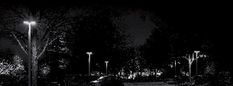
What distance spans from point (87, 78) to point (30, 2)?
2016 centimetres

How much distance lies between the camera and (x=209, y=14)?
24.4 meters

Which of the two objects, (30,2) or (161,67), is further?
(161,67)

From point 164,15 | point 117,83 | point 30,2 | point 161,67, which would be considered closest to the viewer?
point 164,15

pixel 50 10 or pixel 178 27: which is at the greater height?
pixel 50 10

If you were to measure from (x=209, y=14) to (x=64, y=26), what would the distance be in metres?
15.0

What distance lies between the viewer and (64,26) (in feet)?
113

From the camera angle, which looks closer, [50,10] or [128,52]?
[50,10]

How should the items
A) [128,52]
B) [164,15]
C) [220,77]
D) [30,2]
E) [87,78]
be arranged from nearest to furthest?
1. [164,15]
2. [30,2]
3. [220,77]
4. [87,78]
5. [128,52]

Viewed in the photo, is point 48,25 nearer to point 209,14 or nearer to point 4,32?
point 4,32

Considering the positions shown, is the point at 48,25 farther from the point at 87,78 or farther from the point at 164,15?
the point at 87,78

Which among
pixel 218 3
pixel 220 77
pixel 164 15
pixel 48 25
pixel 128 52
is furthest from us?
pixel 128 52

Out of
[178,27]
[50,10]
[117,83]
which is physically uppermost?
[50,10]

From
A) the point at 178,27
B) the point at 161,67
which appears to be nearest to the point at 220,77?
the point at 178,27

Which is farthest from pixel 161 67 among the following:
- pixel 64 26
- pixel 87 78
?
pixel 64 26
